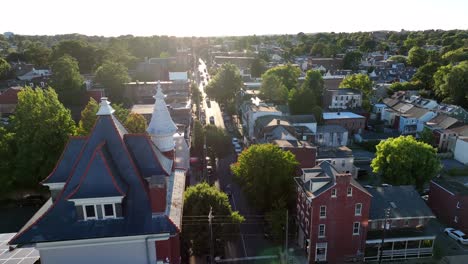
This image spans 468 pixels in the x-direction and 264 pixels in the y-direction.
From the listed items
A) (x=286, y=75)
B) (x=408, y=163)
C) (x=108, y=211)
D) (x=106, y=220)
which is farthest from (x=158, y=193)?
(x=286, y=75)

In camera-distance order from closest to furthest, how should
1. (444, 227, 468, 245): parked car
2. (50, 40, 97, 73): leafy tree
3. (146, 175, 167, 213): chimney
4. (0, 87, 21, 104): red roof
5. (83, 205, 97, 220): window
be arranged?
(83, 205, 97, 220): window, (146, 175, 167, 213): chimney, (444, 227, 468, 245): parked car, (0, 87, 21, 104): red roof, (50, 40, 97, 73): leafy tree

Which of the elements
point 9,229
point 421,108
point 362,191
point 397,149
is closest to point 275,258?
point 362,191

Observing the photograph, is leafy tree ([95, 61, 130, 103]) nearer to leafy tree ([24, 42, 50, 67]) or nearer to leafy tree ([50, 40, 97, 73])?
leafy tree ([50, 40, 97, 73])

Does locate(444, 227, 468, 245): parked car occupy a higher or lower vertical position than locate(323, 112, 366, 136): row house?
lower

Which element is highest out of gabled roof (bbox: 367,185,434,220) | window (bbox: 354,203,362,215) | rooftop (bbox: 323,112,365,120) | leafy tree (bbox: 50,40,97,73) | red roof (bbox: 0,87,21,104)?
leafy tree (bbox: 50,40,97,73)

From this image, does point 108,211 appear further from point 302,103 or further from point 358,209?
point 302,103

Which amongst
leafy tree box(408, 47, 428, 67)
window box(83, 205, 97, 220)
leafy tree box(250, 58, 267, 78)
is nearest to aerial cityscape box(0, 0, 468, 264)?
window box(83, 205, 97, 220)
